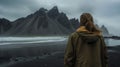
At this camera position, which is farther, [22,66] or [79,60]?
[22,66]

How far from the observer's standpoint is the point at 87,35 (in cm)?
557

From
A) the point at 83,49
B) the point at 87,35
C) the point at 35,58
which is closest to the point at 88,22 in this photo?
the point at 87,35

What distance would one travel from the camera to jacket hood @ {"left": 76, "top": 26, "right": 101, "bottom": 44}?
18.1 ft

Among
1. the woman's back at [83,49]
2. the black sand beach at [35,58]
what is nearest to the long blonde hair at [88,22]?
the woman's back at [83,49]

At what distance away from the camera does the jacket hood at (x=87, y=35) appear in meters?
5.53

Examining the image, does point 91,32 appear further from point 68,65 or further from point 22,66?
point 22,66

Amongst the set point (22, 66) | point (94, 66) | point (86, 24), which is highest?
point (86, 24)

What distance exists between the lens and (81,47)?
5633mm

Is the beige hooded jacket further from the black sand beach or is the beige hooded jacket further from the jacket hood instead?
the black sand beach

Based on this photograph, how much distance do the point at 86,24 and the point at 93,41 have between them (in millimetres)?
343

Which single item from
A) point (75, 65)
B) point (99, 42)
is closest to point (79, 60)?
point (75, 65)

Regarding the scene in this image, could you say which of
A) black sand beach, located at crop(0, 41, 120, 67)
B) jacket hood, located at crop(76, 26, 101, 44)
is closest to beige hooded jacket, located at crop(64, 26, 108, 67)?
jacket hood, located at crop(76, 26, 101, 44)

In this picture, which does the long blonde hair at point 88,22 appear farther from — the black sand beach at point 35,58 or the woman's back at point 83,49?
the black sand beach at point 35,58

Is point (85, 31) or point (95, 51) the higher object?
point (85, 31)
